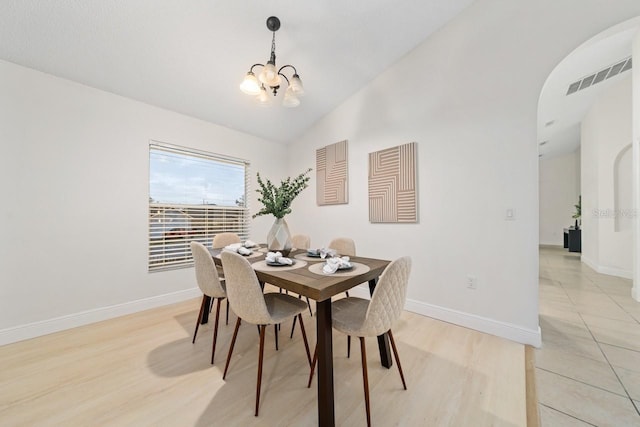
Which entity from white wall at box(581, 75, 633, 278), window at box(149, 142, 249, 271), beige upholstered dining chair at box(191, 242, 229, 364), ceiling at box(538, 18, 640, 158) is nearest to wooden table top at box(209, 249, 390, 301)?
beige upholstered dining chair at box(191, 242, 229, 364)

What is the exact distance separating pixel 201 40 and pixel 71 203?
2.02 metres

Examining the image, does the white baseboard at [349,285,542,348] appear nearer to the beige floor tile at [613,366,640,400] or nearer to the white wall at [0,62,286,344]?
the beige floor tile at [613,366,640,400]

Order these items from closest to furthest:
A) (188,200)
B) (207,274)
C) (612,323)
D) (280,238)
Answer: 1. (207,274)
2. (280,238)
3. (612,323)
4. (188,200)

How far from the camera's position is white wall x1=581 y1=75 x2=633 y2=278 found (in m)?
3.73

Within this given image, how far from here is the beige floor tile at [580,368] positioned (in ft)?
4.84

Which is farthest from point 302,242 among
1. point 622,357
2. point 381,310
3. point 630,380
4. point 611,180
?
point 611,180

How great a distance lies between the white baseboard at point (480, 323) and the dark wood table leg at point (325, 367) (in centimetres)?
172

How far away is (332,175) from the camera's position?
348 cm

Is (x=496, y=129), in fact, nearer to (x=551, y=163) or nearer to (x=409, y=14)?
(x=409, y=14)

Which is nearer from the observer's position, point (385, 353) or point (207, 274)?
point (385, 353)

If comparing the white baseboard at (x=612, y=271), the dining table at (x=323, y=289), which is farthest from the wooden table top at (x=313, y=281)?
the white baseboard at (x=612, y=271)

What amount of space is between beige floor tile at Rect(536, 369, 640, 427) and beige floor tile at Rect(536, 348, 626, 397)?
0.24ft

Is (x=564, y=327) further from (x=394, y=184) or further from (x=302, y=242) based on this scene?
(x=302, y=242)

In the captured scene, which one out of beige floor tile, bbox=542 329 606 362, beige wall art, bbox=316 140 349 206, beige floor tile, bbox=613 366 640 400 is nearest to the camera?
beige floor tile, bbox=613 366 640 400
